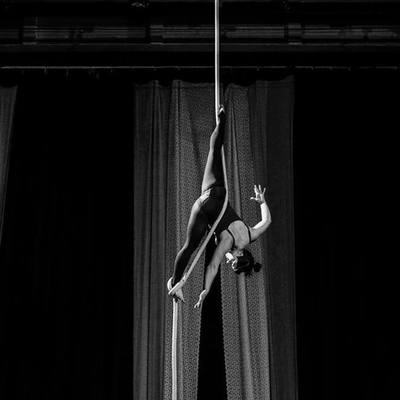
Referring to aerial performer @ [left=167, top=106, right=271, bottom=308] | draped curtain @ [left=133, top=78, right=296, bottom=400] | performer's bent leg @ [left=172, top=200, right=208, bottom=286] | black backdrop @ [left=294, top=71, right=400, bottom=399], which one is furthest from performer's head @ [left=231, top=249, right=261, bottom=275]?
black backdrop @ [left=294, top=71, right=400, bottom=399]

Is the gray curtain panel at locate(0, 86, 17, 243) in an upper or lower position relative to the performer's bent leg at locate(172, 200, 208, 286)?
upper

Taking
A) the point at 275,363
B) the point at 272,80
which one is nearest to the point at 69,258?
the point at 275,363

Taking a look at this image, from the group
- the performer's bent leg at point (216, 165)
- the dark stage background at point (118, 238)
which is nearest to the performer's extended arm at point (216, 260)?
the performer's bent leg at point (216, 165)

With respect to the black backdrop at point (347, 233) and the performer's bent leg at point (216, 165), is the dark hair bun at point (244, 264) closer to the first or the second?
the performer's bent leg at point (216, 165)

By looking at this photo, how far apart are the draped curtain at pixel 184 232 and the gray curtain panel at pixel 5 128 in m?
0.89

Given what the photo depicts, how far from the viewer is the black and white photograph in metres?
5.13

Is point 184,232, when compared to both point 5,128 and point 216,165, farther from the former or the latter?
point 216,165

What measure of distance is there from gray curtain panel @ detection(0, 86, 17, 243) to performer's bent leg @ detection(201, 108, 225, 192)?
3.30m

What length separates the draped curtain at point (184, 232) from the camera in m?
5.10

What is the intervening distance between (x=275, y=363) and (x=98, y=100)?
2.16m

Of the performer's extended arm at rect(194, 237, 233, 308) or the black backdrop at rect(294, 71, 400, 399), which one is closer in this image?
the performer's extended arm at rect(194, 237, 233, 308)

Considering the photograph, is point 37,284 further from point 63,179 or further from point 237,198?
point 237,198

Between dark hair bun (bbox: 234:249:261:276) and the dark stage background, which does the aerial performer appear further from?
the dark stage background

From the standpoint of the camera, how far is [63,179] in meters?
5.48
